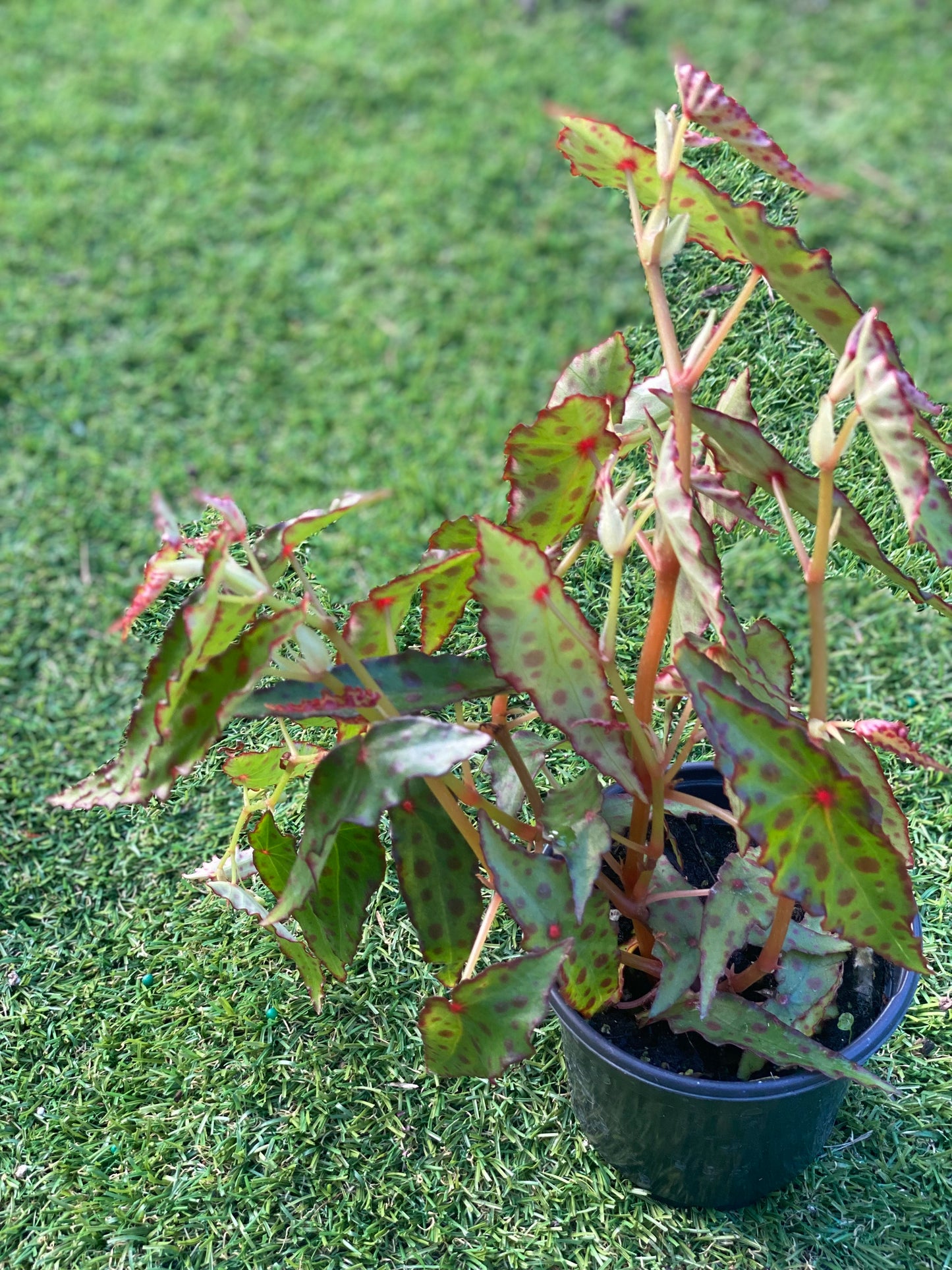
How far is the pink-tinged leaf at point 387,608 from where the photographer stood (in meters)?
0.87

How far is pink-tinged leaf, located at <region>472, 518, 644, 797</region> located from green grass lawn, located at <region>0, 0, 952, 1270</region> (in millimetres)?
540

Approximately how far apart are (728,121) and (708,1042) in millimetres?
741

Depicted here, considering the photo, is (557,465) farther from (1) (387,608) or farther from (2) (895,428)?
(2) (895,428)

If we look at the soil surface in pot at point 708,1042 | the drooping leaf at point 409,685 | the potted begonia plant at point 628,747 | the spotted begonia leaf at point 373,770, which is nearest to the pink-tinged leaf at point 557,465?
the potted begonia plant at point 628,747

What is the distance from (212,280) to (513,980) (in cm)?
184

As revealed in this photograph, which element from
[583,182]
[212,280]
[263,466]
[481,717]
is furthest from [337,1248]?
[583,182]

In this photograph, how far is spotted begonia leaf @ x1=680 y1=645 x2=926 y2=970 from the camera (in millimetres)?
771

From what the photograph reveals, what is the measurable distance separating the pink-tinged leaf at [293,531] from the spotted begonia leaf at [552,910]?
0.77ft

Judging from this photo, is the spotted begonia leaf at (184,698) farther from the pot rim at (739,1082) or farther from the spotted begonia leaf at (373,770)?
the pot rim at (739,1082)

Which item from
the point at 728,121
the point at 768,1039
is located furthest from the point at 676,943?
the point at 728,121

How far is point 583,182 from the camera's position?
8.26 ft

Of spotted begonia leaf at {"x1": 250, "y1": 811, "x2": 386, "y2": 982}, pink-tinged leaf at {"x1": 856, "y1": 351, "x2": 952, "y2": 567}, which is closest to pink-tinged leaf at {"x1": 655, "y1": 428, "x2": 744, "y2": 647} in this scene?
pink-tinged leaf at {"x1": 856, "y1": 351, "x2": 952, "y2": 567}

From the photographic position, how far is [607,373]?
983 mm

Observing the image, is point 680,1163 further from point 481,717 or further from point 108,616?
point 108,616
